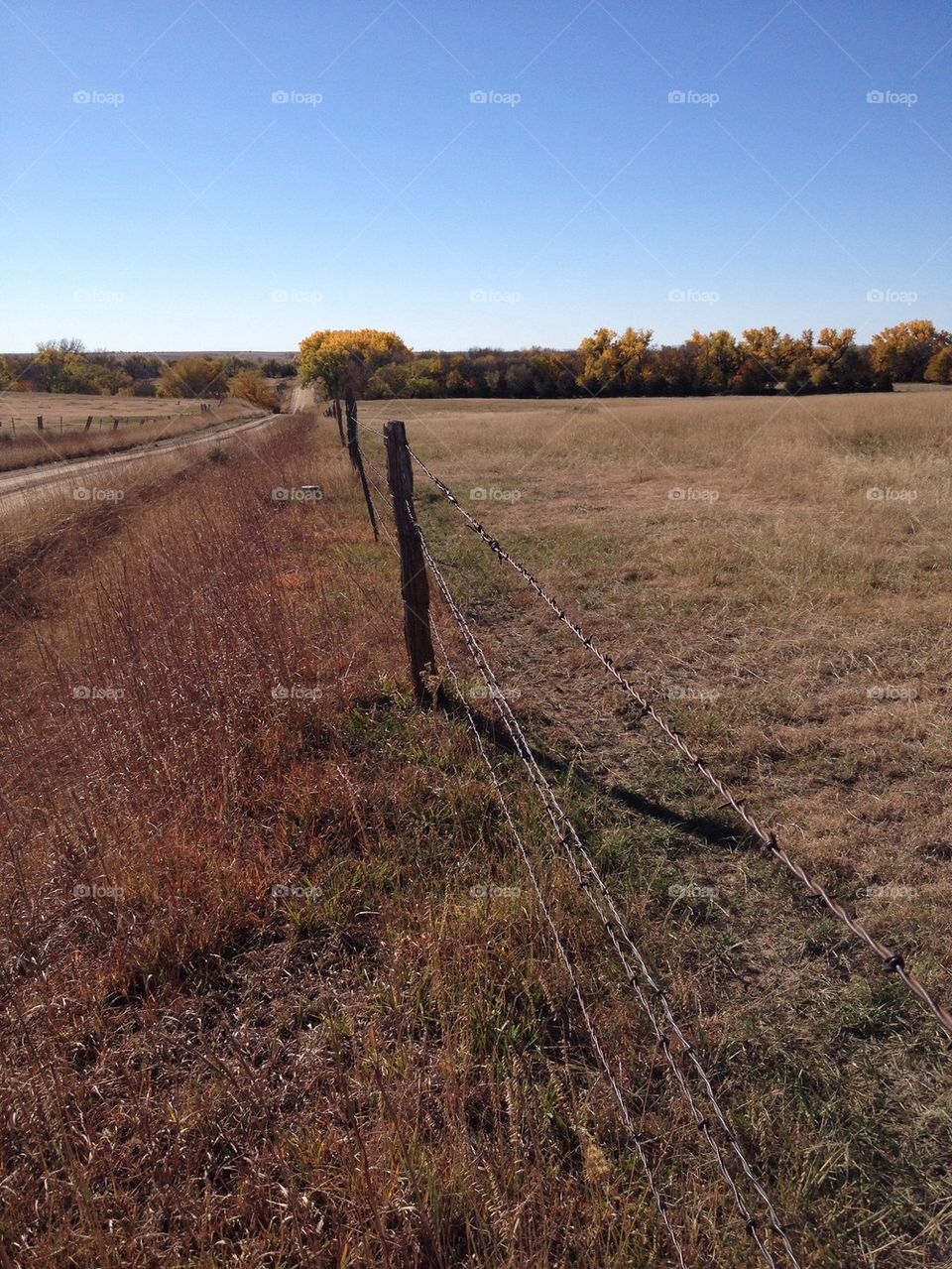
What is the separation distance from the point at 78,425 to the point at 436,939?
42255 mm

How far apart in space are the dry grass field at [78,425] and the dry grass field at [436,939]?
20883 millimetres

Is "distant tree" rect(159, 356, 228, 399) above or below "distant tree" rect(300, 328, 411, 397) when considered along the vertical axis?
below

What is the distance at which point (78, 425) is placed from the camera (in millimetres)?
38062

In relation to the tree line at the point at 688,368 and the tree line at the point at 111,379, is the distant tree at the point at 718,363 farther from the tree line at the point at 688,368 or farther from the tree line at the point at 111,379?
the tree line at the point at 111,379

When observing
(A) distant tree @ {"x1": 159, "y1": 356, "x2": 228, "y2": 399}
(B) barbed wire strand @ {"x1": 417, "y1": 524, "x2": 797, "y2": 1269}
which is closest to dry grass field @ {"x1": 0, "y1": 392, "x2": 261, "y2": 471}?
(A) distant tree @ {"x1": 159, "y1": 356, "x2": 228, "y2": 399}

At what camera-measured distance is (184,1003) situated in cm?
249

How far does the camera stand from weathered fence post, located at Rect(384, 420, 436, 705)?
14.3 ft

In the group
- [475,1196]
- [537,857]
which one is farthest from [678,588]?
[475,1196]

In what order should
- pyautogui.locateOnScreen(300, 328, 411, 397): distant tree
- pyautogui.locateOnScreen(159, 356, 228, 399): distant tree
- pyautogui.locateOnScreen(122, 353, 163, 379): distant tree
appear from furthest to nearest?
1. pyautogui.locateOnScreen(122, 353, 163, 379): distant tree
2. pyautogui.locateOnScreen(300, 328, 411, 397): distant tree
3. pyautogui.locateOnScreen(159, 356, 228, 399): distant tree

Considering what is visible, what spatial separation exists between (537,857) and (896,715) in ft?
9.44

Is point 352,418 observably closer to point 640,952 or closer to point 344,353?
point 640,952

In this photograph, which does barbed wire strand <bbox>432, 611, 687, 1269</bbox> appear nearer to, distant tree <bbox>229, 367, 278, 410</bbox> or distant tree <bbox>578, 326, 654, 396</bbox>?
distant tree <bbox>578, 326, 654, 396</bbox>

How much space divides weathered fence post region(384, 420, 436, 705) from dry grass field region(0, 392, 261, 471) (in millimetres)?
20749

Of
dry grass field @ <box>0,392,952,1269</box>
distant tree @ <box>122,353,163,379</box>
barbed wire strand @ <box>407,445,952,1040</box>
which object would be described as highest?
distant tree @ <box>122,353,163,379</box>
